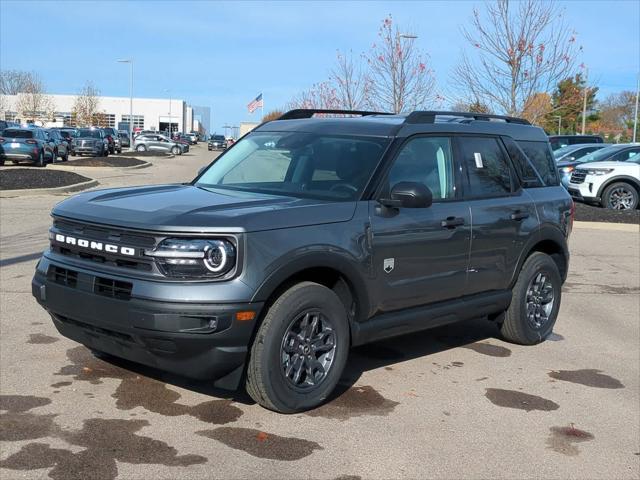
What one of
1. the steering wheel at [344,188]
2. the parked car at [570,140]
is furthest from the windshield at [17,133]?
the steering wheel at [344,188]

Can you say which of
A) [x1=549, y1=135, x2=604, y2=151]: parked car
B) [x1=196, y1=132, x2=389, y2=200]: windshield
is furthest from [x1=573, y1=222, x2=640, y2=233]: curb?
[x1=549, y1=135, x2=604, y2=151]: parked car

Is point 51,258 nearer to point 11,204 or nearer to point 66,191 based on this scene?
point 11,204

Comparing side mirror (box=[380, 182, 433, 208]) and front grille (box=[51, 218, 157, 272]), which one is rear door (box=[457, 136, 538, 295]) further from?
front grille (box=[51, 218, 157, 272])

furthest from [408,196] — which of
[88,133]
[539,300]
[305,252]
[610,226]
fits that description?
[88,133]

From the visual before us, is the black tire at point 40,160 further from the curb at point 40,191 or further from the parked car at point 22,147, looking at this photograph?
the curb at point 40,191

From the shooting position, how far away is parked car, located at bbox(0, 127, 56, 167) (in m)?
30.3

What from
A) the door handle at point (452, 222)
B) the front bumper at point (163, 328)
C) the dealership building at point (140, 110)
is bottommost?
the front bumper at point (163, 328)

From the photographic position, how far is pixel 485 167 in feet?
21.3

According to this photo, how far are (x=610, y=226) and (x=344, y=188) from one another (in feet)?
41.0

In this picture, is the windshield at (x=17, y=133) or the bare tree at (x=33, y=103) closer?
the windshield at (x=17, y=133)

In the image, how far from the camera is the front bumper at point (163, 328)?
4.43 m

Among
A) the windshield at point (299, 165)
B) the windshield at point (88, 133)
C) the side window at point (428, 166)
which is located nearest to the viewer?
the windshield at point (299, 165)

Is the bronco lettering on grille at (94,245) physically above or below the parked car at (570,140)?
below

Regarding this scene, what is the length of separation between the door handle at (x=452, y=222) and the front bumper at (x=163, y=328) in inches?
73.2
